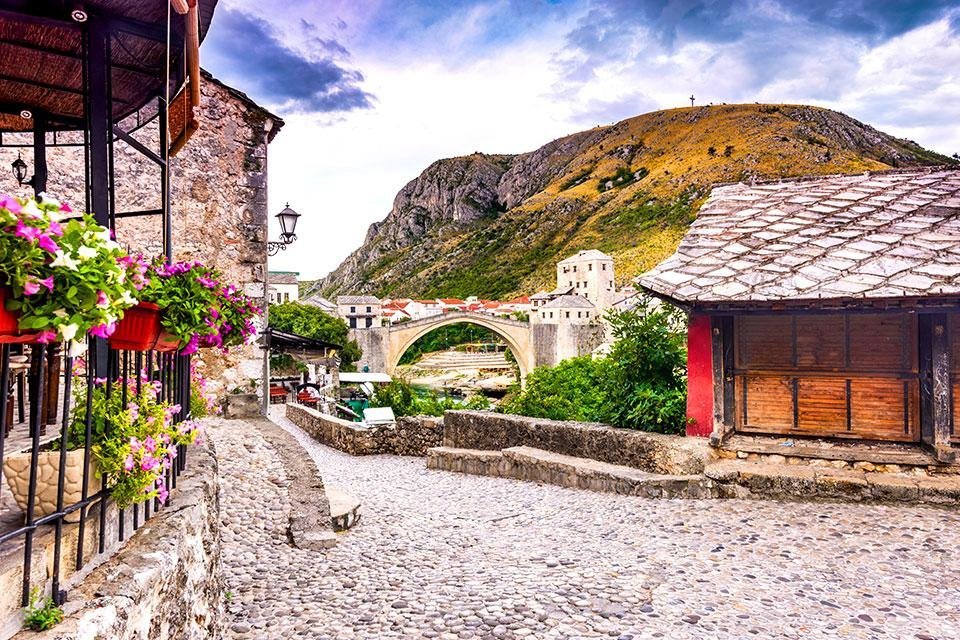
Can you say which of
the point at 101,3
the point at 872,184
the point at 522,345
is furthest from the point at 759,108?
the point at 101,3

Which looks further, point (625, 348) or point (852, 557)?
point (625, 348)

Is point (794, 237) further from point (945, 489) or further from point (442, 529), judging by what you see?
point (442, 529)

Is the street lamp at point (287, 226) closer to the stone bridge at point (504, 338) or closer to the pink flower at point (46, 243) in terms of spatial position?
the pink flower at point (46, 243)

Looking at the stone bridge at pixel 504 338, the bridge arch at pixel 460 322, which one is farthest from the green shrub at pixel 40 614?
the bridge arch at pixel 460 322

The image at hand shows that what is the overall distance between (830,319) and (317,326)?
159ft

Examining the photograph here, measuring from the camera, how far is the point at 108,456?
238 centimetres

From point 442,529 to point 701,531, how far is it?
2834 millimetres

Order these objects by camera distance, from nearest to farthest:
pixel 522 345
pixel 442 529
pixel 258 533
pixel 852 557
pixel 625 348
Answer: pixel 852 557
pixel 258 533
pixel 442 529
pixel 625 348
pixel 522 345

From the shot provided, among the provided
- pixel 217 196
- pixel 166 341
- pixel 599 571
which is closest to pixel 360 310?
pixel 217 196

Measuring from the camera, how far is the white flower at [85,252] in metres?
1.74

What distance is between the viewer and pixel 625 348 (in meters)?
8.13

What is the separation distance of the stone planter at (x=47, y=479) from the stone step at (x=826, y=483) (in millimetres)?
6227

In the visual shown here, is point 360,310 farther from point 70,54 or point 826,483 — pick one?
point 70,54

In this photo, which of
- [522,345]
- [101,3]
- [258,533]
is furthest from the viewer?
[522,345]
